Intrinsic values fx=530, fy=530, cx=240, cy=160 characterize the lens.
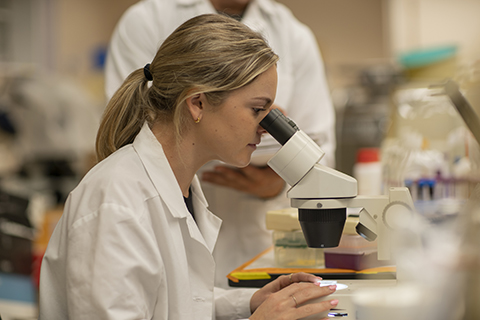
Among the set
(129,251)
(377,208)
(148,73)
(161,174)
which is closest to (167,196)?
(161,174)

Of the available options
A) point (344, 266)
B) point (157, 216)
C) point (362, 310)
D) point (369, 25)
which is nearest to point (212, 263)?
point (157, 216)

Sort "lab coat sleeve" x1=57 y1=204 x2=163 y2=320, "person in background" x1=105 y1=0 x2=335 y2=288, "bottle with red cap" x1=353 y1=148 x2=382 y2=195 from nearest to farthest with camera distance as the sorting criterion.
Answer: "lab coat sleeve" x1=57 y1=204 x2=163 y2=320
"person in background" x1=105 y1=0 x2=335 y2=288
"bottle with red cap" x1=353 y1=148 x2=382 y2=195

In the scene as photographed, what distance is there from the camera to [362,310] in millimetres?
527

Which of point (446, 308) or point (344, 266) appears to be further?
point (344, 266)

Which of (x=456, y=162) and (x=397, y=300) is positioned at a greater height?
(x=456, y=162)

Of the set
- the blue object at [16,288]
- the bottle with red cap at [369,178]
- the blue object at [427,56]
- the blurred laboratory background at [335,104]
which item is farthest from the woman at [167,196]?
the blue object at [427,56]

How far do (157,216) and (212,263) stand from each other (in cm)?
17

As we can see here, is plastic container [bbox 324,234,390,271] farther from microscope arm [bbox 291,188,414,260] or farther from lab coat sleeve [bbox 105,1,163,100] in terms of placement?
lab coat sleeve [bbox 105,1,163,100]

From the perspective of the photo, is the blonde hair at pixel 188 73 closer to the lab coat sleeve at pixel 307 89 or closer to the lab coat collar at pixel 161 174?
the lab coat collar at pixel 161 174

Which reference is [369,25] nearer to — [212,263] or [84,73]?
[84,73]

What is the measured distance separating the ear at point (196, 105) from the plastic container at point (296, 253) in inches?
13.8

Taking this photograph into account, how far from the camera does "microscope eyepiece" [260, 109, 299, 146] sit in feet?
3.26

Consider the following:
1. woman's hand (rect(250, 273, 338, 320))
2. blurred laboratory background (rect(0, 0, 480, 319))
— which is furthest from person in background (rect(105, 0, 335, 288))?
woman's hand (rect(250, 273, 338, 320))

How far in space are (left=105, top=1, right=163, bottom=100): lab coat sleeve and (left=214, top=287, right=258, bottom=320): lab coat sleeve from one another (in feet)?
2.58
